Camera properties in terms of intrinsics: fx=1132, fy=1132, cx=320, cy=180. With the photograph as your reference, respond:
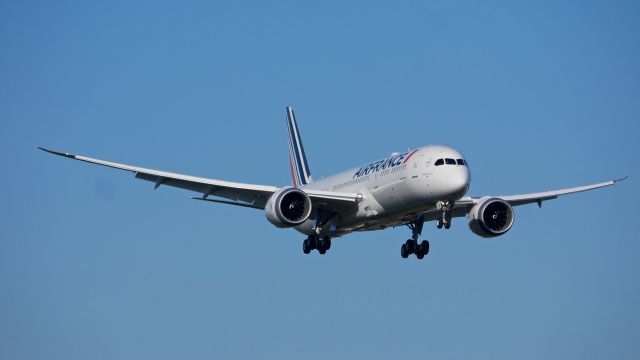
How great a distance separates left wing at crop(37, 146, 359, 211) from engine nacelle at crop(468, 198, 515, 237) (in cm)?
571

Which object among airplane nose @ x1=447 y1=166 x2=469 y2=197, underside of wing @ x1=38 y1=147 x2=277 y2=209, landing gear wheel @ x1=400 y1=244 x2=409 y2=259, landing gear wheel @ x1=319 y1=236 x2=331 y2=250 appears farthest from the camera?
landing gear wheel @ x1=319 y1=236 x2=331 y2=250

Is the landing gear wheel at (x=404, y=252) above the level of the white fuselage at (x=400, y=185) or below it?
below

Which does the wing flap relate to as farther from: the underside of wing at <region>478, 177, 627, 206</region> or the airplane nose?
the airplane nose

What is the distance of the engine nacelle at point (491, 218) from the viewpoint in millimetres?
52531

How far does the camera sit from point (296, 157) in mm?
68000

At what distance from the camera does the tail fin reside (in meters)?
65.9

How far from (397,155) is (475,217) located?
Answer: 498 cm

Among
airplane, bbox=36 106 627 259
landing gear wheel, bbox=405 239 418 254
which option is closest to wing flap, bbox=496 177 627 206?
airplane, bbox=36 106 627 259

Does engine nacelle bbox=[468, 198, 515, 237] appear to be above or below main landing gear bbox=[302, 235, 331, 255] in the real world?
above

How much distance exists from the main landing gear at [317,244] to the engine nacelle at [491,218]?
23.4 ft

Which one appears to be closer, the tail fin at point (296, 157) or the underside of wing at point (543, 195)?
the underside of wing at point (543, 195)

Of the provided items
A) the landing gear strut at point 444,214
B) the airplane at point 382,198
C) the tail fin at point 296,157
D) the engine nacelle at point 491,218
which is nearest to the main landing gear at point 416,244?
the airplane at point 382,198

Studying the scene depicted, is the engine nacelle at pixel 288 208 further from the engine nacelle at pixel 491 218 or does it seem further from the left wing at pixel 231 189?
the engine nacelle at pixel 491 218

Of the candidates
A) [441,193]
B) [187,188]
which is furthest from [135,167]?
[441,193]
